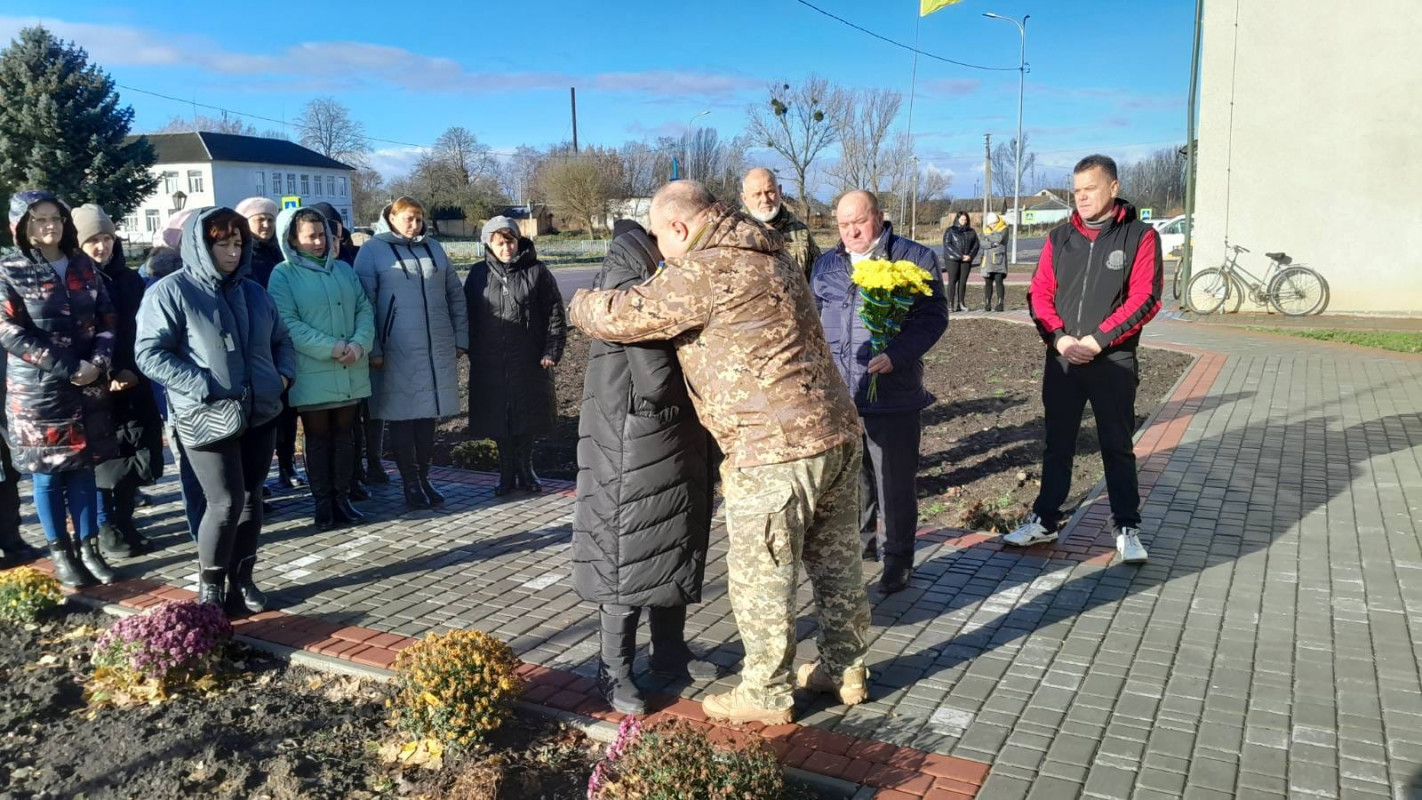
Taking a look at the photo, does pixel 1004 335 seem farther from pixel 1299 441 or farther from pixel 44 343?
pixel 44 343

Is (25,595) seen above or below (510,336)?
below

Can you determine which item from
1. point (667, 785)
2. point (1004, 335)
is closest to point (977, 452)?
point (667, 785)

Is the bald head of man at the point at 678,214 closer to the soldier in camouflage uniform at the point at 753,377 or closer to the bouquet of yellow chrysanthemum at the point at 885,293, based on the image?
the soldier in camouflage uniform at the point at 753,377

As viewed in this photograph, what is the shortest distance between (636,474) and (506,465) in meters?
3.55

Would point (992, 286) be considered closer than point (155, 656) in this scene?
No

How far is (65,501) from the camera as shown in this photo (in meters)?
5.19

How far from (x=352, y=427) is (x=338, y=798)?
344 centimetres

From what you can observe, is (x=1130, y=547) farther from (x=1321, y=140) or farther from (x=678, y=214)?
(x=1321, y=140)

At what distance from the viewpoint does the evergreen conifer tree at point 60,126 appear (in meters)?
34.2

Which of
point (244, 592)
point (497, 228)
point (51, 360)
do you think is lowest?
point (244, 592)

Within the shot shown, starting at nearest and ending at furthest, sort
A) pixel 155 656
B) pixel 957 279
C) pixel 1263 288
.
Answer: pixel 155 656
pixel 1263 288
pixel 957 279

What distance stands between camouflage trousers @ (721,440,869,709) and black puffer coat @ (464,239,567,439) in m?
3.38

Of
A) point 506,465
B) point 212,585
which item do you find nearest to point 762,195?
point 506,465

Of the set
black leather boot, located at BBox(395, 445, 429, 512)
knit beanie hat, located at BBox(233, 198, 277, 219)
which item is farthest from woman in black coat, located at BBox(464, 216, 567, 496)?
knit beanie hat, located at BBox(233, 198, 277, 219)
